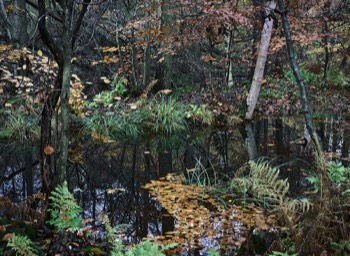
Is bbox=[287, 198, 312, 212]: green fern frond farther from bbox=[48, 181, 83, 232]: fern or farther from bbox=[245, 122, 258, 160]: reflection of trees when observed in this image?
bbox=[245, 122, 258, 160]: reflection of trees

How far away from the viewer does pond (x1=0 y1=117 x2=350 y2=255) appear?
451 cm

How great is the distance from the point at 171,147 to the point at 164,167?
1332mm

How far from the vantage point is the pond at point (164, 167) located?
451 centimetres

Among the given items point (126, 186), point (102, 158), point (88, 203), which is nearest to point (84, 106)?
point (102, 158)

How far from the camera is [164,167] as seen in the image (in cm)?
707

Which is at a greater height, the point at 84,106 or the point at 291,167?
the point at 84,106

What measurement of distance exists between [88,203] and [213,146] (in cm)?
419

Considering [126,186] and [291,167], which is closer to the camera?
[126,186]

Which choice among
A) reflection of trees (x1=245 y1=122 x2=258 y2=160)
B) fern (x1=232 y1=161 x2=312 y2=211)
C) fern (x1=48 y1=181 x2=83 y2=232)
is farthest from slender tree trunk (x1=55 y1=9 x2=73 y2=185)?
reflection of trees (x1=245 y1=122 x2=258 y2=160)

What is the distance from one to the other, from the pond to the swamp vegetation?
0.09 feet

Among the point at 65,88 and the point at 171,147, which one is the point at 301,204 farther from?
the point at 171,147

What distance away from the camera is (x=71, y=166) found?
6.75m

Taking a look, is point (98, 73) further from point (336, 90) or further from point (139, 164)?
point (336, 90)

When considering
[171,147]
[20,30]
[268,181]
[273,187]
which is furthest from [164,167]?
[20,30]
